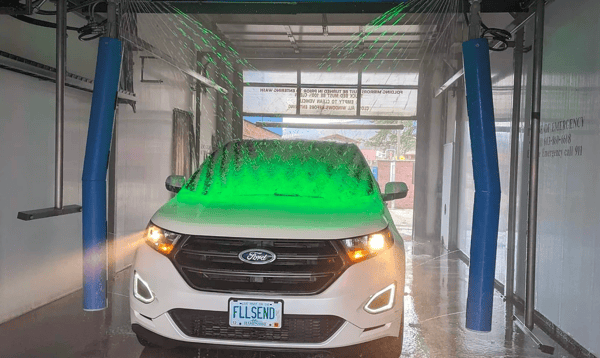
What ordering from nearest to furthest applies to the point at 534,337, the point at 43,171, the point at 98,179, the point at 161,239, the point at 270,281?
the point at 270,281, the point at 161,239, the point at 534,337, the point at 98,179, the point at 43,171

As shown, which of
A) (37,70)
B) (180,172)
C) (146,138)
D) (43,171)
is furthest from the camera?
(180,172)

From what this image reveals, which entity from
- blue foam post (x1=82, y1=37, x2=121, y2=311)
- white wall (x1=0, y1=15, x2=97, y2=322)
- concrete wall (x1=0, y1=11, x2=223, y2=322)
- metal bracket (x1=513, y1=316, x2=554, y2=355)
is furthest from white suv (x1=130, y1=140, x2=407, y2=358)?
white wall (x1=0, y1=15, x2=97, y2=322)

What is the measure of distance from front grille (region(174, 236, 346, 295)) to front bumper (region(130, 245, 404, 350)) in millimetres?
51

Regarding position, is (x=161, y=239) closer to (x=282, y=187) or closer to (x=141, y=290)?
(x=141, y=290)

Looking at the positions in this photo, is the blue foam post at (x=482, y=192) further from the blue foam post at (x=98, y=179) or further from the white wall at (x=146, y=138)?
the white wall at (x=146, y=138)

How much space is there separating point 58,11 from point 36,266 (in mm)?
2135

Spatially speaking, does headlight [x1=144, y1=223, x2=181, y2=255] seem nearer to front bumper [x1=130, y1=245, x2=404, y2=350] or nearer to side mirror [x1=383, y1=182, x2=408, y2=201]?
front bumper [x1=130, y1=245, x2=404, y2=350]

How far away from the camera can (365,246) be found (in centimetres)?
300

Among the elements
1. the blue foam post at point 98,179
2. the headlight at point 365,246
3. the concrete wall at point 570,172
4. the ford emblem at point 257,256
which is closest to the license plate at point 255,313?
the ford emblem at point 257,256

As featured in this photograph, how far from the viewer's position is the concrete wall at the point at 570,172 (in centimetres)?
366

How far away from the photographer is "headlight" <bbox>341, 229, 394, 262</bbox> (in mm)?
2955

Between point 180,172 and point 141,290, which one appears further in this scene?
point 180,172

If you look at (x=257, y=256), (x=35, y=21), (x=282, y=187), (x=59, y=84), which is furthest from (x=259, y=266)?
(x=35, y=21)

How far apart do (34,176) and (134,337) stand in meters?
1.69
